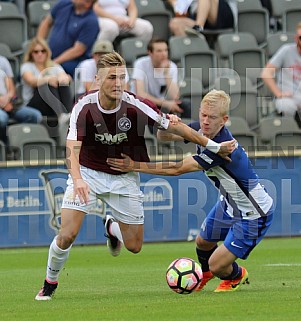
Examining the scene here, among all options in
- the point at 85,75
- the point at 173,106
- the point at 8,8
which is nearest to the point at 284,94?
the point at 173,106

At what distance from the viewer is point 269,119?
16453 mm

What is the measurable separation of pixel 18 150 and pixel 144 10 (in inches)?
184

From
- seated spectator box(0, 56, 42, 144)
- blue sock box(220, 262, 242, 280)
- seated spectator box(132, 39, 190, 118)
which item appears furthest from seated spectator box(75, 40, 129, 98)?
blue sock box(220, 262, 242, 280)

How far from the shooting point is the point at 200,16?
60.0 ft

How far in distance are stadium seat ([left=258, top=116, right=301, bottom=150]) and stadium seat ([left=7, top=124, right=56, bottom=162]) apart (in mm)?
3553

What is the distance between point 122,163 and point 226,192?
1069mm

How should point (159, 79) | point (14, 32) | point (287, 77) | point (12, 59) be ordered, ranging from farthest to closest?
point (14, 32) → point (12, 59) → point (287, 77) → point (159, 79)

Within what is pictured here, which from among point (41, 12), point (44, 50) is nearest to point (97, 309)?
point (44, 50)

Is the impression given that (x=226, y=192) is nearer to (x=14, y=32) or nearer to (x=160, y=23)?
(x=14, y=32)

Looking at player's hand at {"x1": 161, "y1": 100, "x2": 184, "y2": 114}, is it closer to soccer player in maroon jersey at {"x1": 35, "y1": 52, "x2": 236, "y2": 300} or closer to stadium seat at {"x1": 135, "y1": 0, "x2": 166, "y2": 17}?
stadium seat at {"x1": 135, "y1": 0, "x2": 166, "y2": 17}

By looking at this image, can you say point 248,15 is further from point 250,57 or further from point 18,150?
point 18,150

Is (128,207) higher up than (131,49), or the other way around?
(131,49)

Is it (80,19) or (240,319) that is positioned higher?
(80,19)

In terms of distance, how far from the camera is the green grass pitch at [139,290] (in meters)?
7.80
